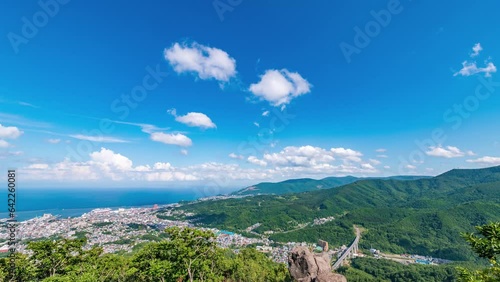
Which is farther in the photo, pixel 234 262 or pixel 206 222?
pixel 206 222

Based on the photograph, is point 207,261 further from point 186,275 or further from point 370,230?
point 370,230

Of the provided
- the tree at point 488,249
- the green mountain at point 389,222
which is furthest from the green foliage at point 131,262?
the green mountain at point 389,222

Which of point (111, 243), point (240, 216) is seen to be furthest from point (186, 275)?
point (240, 216)

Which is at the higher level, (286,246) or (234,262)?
(234,262)

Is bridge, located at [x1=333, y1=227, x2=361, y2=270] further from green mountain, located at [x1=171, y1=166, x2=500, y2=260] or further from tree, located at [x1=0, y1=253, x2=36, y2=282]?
tree, located at [x1=0, y1=253, x2=36, y2=282]

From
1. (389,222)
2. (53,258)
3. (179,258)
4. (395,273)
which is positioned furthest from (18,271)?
(389,222)

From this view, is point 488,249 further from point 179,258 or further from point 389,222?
point 389,222

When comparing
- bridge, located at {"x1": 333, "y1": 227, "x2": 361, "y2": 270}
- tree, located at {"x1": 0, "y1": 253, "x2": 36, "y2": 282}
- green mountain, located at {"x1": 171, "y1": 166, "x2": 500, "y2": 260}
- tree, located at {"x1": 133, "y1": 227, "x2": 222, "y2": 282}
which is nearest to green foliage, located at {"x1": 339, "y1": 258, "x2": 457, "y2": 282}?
bridge, located at {"x1": 333, "y1": 227, "x2": 361, "y2": 270}

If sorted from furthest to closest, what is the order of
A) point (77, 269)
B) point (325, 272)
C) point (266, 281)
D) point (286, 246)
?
point (286, 246) → point (266, 281) → point (77, 269) → point (325, 272)

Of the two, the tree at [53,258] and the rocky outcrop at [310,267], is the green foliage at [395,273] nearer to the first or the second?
the rocky outcrop at [310,267]
